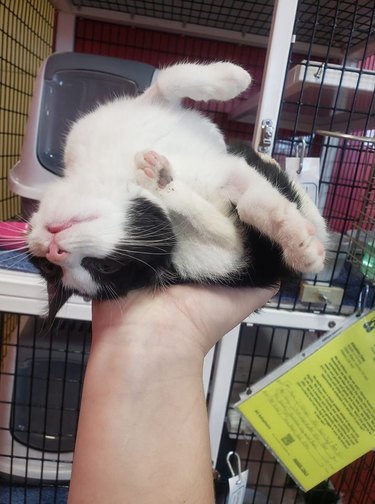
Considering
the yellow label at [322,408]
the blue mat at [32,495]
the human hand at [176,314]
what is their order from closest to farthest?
the human hand at [176,314] → the yellow label at [322,408] → the blue mat at [32,495]

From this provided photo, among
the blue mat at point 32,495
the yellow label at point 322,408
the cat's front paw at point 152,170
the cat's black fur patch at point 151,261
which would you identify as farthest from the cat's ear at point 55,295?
the blue mat at point 32,495

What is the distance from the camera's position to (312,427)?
90cm

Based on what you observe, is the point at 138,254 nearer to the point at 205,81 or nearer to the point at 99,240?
the point at 99,240

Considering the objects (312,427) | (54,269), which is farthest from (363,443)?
(54,269)

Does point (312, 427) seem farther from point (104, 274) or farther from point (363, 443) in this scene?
point (104, 274)

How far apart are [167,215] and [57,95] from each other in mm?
748

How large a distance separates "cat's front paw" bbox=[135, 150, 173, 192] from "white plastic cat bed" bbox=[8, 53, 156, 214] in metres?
0.58

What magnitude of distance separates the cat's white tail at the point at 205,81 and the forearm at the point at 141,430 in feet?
1.33

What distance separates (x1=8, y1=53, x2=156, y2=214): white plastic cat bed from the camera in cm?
111

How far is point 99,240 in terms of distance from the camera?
0.54 metres

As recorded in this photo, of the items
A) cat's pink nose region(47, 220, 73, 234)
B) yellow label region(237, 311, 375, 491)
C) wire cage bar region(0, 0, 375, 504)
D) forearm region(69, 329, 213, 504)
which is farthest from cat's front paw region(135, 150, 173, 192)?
yellow label region(237, 311, 375, 491)

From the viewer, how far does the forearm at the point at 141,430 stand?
502mm

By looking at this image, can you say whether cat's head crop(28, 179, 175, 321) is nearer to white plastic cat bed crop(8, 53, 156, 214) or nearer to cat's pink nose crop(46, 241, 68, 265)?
cat's pink nose crop(46, 241, 68, 265)

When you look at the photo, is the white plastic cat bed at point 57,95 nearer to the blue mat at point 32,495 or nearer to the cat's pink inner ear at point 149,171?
the cat's pink inner ear at point 149,171
